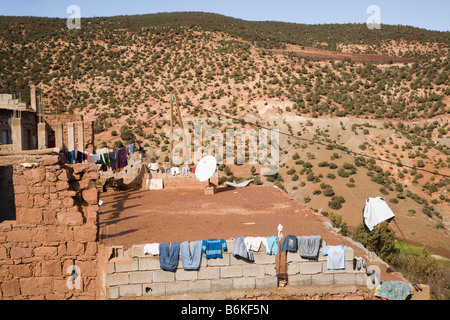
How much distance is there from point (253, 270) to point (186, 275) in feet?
4.98

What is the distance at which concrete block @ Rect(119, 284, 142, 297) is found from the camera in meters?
9.26

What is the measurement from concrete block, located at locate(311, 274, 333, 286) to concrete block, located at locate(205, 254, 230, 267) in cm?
206

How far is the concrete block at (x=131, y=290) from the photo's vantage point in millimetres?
9258

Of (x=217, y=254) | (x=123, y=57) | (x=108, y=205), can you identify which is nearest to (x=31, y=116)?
(x=108, y=205)

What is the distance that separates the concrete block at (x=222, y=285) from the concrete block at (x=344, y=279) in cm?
248

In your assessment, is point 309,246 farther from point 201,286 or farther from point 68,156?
point 68,156

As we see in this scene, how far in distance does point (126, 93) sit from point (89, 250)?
46.0 metres

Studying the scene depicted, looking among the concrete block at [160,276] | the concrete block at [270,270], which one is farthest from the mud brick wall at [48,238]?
the concrete block at [270,270]

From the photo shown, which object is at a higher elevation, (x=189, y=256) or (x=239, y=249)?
(x=239, y=249)

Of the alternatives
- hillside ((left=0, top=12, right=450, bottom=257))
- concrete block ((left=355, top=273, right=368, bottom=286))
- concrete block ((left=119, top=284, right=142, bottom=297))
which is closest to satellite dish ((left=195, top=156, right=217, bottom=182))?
hillside ((left=0, top=12, right=450, bottom=257))

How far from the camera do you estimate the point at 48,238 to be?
959 centimetres

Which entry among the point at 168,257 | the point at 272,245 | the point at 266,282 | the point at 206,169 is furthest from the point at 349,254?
the point at 206,169

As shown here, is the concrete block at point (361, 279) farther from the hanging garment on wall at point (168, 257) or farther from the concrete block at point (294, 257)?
the hanging garment on wall at point (168, 257)

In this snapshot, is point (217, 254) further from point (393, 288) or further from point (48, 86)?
point (48, 86)
